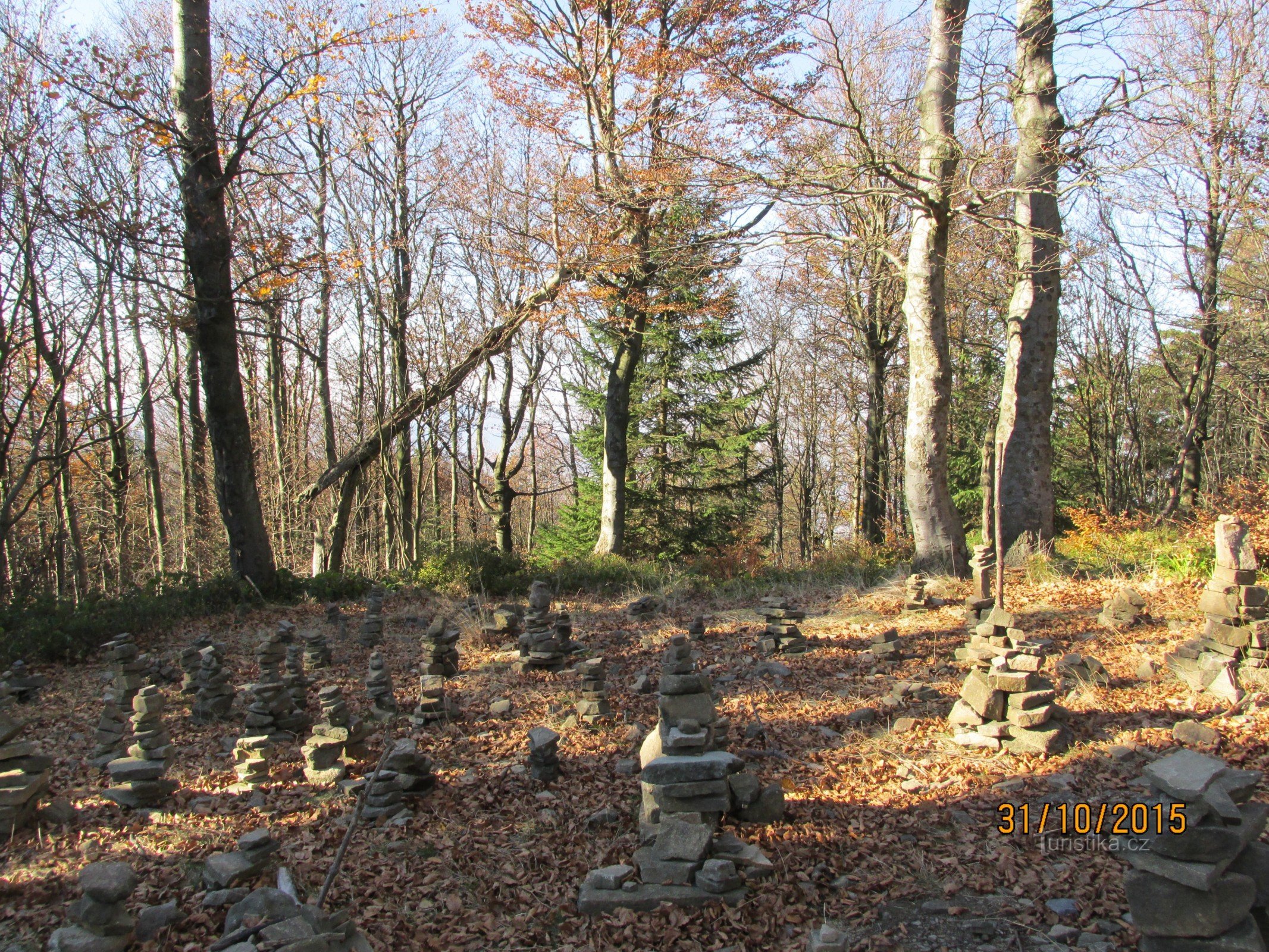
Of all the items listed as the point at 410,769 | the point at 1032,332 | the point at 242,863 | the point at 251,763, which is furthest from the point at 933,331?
the point at 242,863

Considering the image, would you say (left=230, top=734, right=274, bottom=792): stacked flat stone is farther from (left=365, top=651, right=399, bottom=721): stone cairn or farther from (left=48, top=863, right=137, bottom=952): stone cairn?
(left=48, top=863, right=137, bottom=952): stone cairn

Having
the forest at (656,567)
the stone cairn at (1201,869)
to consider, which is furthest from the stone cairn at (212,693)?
the stone cairn at (1201,869)

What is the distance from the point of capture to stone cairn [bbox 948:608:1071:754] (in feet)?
15.5

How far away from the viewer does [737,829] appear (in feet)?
13.2

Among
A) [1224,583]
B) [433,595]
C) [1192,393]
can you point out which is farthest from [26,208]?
[1192,393]

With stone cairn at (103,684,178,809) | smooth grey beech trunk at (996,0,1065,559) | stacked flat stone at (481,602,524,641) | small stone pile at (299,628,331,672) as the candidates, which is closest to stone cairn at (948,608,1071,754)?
stone cairn at (103,684,178,809)

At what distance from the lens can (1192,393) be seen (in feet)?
55.0

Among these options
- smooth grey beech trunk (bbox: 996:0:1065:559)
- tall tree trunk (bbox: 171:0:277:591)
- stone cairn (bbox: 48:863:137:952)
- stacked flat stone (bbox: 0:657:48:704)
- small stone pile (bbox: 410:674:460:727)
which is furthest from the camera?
tall tree trunk (bbox: 171:0:277:591)

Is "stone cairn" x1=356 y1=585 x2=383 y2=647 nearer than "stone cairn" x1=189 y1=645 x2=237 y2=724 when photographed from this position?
No

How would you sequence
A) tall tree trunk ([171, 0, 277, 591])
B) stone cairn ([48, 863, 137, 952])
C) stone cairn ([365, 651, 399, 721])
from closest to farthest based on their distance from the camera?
stone cairn ([48, 863, 137, 952]), stone cairn ([365, 651, 399, 721]), tall tree trunk ([171, 0, 277, 591])

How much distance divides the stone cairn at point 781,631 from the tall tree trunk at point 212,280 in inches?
308

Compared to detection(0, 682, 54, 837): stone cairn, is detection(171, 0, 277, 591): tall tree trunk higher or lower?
higher

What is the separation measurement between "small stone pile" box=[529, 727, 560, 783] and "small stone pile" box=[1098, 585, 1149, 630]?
540 centimetres

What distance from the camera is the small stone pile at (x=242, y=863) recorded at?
3.43 m
